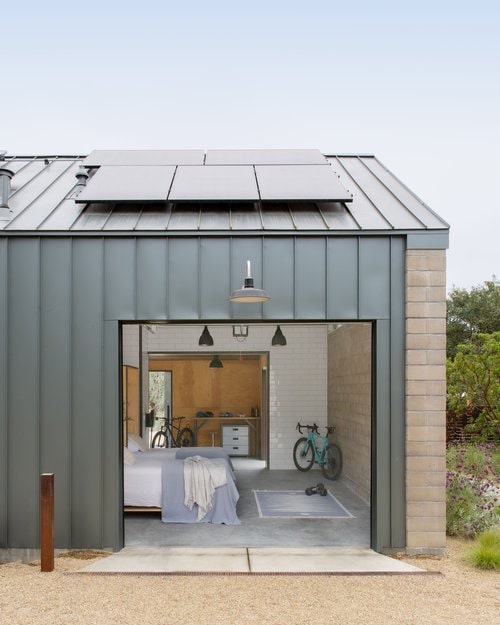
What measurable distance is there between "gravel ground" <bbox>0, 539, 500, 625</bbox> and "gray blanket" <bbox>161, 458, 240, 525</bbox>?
195 cm

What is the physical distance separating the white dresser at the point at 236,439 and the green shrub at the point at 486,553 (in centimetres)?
837

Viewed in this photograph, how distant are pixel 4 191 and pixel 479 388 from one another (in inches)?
368

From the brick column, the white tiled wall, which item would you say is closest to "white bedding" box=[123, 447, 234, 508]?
the brick column

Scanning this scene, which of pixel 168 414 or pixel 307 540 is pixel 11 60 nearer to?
pixel 168 414

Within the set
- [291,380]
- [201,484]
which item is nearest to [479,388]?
[291,380]

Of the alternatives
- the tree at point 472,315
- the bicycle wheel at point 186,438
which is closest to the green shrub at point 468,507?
the bicycle wheel at point 186,438

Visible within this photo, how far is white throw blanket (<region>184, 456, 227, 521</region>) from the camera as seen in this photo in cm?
711

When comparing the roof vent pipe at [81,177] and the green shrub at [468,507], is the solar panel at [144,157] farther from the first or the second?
the green shrub at [468,507]

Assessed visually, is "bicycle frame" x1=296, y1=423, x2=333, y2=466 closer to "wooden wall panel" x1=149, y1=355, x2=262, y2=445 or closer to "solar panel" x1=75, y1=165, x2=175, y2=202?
"wooden wall panel" x1=149, y1=355, x2=262, y2=445

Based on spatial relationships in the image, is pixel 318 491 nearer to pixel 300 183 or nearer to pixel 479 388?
pixel 300 183

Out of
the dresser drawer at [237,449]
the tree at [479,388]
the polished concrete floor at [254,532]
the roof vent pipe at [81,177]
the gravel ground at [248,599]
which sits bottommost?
the dresser drawer at [237,449]

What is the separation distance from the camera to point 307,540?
6188mm

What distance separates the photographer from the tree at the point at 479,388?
11461 millimetres

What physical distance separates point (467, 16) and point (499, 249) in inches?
1596
